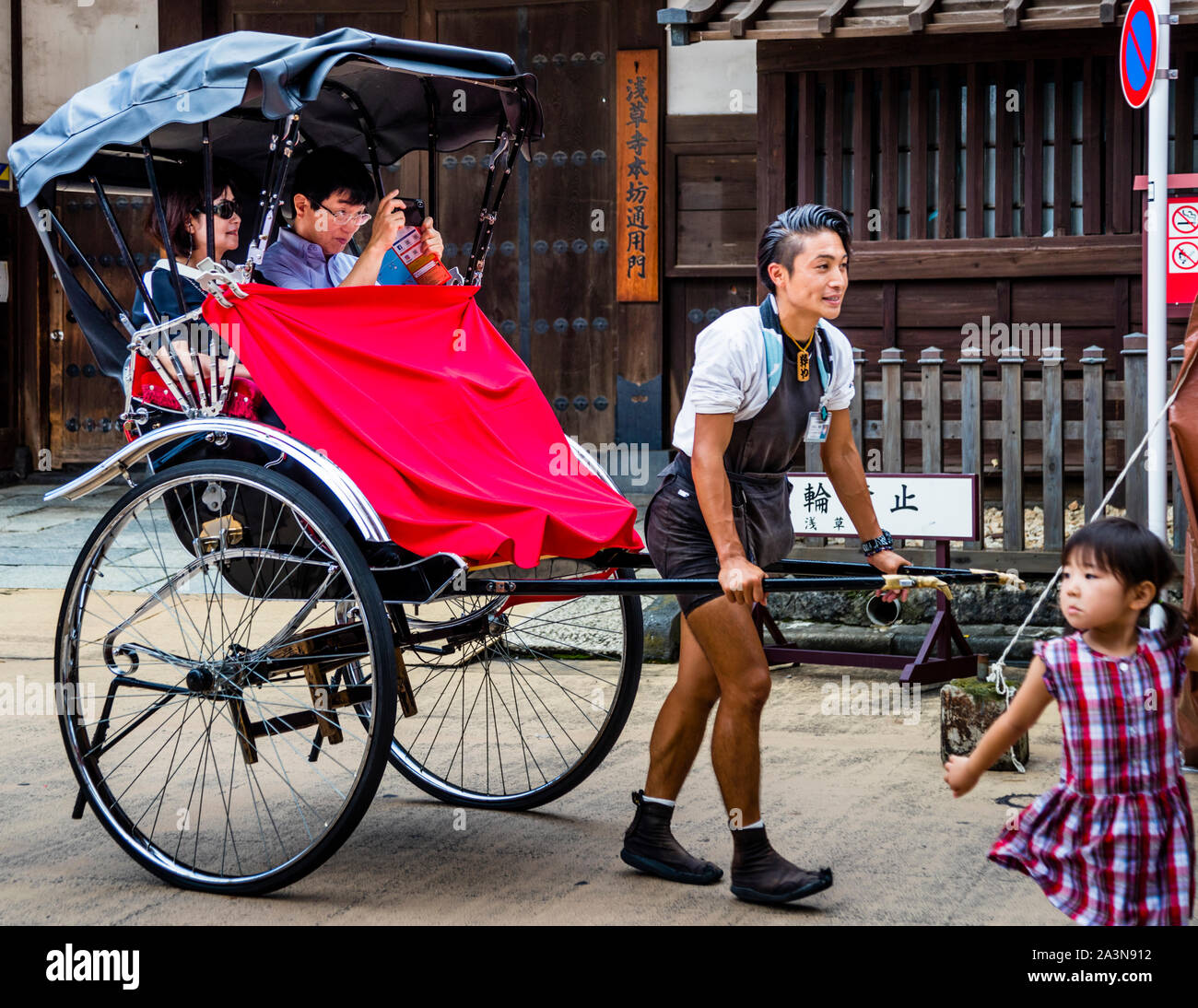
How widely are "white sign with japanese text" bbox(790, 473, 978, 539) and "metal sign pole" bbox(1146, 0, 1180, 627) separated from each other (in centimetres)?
88

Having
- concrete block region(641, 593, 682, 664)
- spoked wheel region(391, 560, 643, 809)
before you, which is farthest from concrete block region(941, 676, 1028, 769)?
concrete block region(641, 593, 682, 664)

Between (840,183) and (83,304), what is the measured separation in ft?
18.0

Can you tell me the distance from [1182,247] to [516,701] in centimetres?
333

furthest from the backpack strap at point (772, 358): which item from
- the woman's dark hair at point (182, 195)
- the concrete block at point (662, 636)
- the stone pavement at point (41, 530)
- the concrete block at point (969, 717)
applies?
the stone pavement at point (41, 530)

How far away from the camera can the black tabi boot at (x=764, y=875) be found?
360 centimetres

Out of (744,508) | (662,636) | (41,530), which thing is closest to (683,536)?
(744,508)

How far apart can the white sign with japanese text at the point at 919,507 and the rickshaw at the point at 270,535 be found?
79.2 inches

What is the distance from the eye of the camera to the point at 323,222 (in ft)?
15.4

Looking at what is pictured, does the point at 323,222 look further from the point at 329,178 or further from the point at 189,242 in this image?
the point at 189,242

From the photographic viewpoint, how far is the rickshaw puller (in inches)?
144

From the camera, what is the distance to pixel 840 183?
880cm

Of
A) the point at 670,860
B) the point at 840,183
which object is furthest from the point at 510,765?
the point at 840,183

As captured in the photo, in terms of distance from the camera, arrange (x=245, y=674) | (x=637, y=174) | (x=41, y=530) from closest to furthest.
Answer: (x=245, y=674) → (x=41, y=530) → (x=637, y=174)
